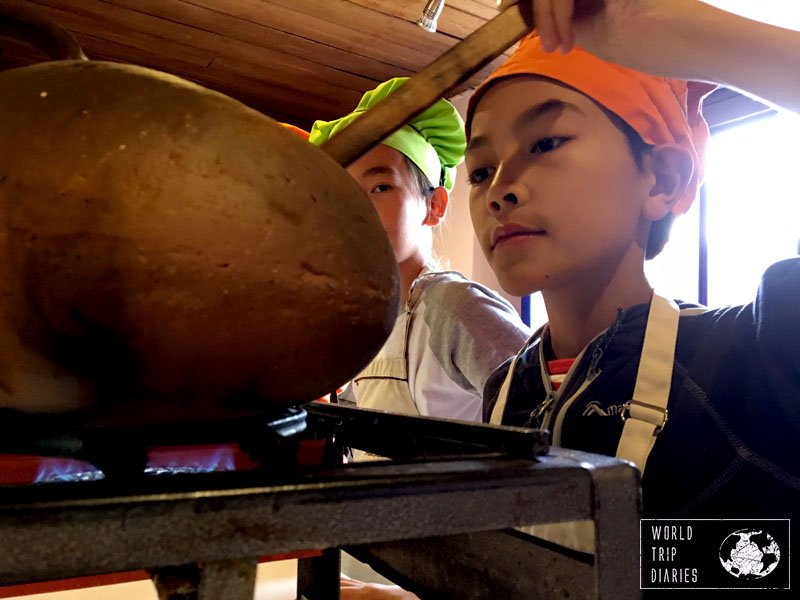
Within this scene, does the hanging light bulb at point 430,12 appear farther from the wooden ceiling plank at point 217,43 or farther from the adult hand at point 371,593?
the adult hand at point 371,593

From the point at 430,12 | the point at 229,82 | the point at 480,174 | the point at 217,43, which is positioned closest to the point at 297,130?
the point at 480,174

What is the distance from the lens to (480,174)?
843 mm

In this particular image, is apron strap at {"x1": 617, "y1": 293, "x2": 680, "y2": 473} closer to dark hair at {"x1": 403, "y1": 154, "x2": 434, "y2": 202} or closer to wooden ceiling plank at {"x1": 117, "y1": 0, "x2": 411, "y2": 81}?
dark hair at {"x1": 403, "y1": 154, "x2": 434, "y2": 202}

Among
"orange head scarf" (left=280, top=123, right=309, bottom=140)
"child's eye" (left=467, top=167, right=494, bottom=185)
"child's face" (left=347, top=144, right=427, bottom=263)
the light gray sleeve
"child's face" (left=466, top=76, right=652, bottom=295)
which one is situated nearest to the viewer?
"orange head scarf" (left=280, top=123, right=309, bottom=140)

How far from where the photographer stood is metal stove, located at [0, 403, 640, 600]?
224 millimetres

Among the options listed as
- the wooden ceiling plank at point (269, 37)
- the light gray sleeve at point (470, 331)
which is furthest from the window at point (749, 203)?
the wooden ceiling plank at point (269, 37)

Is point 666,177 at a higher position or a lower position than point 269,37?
lower

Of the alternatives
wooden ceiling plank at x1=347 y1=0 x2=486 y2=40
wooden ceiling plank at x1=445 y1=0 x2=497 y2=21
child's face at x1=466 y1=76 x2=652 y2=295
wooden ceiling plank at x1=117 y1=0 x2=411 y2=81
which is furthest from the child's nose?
wooden ceiling plank at x1=117 y1=0 x2=411 y2=81

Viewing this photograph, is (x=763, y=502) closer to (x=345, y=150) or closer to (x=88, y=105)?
(x=345, y=150)

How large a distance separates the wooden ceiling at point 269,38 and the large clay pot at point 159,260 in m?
2.05

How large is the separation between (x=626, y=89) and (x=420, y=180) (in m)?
0.69

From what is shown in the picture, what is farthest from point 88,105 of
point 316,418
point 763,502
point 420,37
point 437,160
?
point 420,37

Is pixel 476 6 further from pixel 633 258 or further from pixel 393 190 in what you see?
pixel 633 258

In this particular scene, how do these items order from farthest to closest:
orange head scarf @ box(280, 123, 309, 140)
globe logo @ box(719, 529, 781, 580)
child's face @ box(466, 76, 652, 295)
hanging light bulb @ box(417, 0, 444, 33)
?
hanging light bulb @ box(417, 0, 444, 33) → child's face @ box(466, 76, 652, 295) → globe logo @ box(719, 529, 781, 580) → orange head scarf @ box(280, 123, 309, 140)
